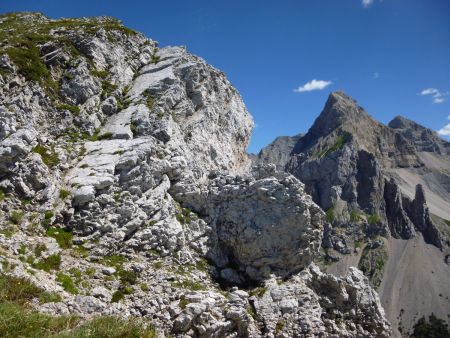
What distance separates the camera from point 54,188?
27531 mm

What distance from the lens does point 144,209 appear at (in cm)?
3050

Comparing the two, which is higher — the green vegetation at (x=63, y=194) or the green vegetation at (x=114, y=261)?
the green vegetation at (x=63, y=194)

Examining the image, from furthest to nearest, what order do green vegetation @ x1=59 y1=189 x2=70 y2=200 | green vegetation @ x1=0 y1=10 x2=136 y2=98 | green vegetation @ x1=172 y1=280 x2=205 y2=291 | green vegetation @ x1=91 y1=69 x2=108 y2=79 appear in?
green vegetation @ x1=91 y1=69 x2=108 y2=79
green vegetation @ x1=0 y1=10 x2=136 y2=98
green vegetation @ x1=59 y1=189 x2=70 y2=200
green vegetation @ x1=172 y1=280 x2=205 y2=291

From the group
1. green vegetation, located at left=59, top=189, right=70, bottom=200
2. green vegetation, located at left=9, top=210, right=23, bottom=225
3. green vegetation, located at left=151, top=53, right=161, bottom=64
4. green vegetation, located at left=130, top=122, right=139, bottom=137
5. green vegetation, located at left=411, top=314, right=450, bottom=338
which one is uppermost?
green vegetation, located at left=151, top=53, right=161, bottom=64

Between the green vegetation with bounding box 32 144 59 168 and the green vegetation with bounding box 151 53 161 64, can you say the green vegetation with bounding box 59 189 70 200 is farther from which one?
the green vegetation with bounding box 151 53 161 64

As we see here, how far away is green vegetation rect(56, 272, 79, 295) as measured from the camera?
21.1 meters

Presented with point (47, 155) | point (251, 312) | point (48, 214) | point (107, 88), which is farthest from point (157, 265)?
point (107, 88)

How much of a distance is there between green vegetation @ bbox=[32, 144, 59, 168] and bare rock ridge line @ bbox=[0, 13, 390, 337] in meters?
0.11

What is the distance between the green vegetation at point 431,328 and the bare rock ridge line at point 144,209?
160469 mm

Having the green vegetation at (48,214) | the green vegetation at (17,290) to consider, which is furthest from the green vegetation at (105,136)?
the green vegetation at (17,290)

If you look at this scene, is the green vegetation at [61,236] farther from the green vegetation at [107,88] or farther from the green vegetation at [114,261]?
the green vegetation at [107,88]

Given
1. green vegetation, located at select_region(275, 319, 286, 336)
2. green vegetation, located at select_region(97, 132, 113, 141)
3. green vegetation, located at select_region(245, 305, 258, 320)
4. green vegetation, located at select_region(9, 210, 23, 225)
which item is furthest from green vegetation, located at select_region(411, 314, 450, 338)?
green vegetation, located at select_region(9, 210, 23, 225)

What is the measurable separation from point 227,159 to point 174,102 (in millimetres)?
10348

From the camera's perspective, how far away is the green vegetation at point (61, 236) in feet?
81.5
